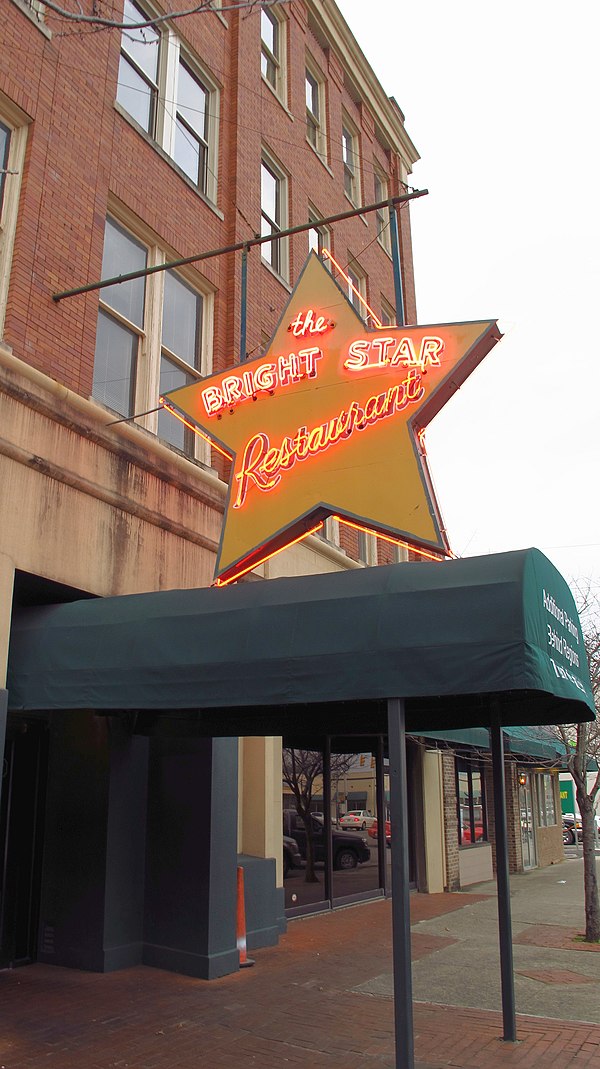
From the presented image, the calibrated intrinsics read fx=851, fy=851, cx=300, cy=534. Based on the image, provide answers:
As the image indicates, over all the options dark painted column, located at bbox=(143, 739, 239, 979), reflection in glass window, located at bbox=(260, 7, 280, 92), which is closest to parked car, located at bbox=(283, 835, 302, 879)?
dark painted column, located at bbox=(143, 739, 239, 979)

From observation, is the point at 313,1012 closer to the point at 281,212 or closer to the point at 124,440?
the point at 124,440

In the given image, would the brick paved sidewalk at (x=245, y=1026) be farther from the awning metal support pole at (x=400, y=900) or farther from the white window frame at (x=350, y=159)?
the white window frame at (x=350, y=159)

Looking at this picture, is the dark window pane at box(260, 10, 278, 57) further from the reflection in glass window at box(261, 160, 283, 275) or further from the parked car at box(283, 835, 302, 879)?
the parked car at box(283, 835, 302, 879)

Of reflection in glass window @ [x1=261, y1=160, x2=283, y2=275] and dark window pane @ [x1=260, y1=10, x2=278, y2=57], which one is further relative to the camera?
dark window pane @ [x1=260, y1=10, x2=278, y2=57]

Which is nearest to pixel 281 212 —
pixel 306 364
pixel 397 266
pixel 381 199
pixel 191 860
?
pixel 381 199

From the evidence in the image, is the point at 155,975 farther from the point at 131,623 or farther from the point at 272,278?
the point at 272,278

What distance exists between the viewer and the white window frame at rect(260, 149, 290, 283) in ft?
47.8

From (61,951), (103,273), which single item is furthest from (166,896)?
(103,273)

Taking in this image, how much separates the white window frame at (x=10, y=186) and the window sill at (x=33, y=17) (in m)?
1.08

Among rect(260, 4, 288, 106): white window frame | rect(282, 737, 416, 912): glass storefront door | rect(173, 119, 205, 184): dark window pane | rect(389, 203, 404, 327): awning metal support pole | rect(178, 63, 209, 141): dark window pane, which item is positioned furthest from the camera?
rect(260, 4, 288, 106): white window frame

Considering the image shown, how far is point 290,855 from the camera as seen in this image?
41.8ft

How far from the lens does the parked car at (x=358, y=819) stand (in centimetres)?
1427

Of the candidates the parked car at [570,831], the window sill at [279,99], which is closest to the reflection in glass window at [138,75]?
the window sill at [279,99]

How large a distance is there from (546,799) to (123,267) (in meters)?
21.6
